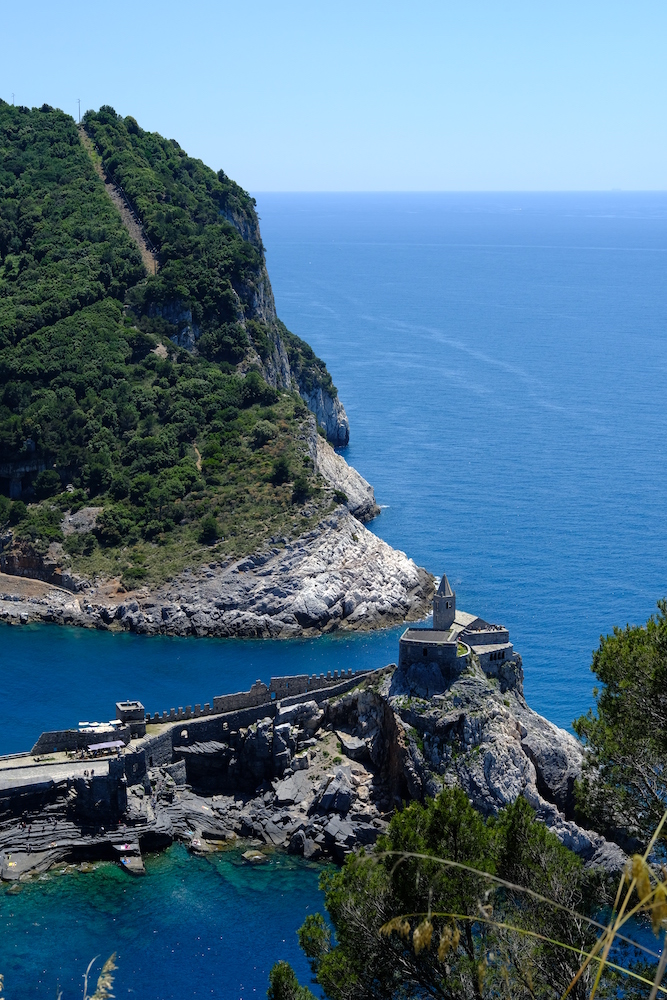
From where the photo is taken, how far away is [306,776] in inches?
2201

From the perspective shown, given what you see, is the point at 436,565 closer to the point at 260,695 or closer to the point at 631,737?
the point at 260,695

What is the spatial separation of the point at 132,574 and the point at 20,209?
47.7m

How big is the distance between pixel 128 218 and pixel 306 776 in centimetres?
7679

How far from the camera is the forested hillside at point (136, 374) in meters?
90.3

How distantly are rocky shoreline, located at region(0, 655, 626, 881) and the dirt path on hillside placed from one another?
64816mm

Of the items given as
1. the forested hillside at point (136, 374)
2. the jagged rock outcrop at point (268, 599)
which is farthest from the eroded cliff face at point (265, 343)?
the jagged rock outcrop at point (268, 599)

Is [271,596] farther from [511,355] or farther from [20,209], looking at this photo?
[511,355]

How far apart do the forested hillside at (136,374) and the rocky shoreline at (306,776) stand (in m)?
29.5

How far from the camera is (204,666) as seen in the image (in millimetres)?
74188

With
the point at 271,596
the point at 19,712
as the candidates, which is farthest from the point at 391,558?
the point at 19,712

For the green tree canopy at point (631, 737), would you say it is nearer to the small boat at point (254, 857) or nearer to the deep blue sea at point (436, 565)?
the deep blue sea at point (436, 565)

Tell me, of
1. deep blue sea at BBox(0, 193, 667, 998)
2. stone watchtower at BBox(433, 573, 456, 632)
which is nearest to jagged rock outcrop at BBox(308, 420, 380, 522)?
deep blue sea at BBox(0, 193, 667, 998)

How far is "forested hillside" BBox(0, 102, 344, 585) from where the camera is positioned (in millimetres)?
90312

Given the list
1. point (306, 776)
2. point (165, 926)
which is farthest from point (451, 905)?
point (306, 776)
